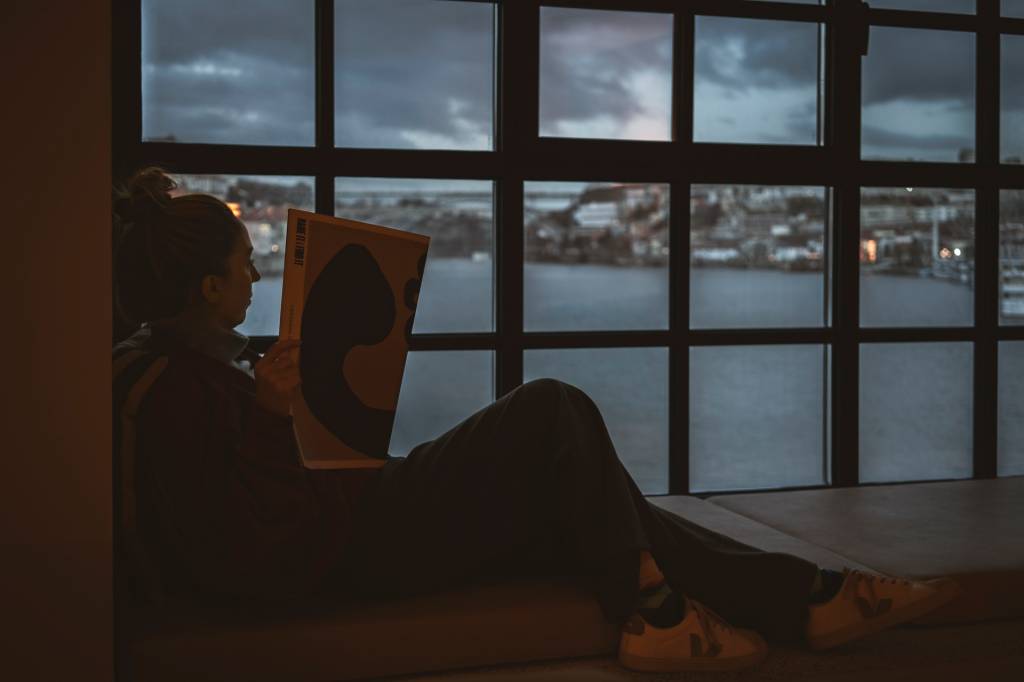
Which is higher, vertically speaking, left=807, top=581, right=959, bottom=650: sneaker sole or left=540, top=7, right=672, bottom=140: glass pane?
left=540, top=7, right=672, bottom=140: glass pane

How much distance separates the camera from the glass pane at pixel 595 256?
292 cm

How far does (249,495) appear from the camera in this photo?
1604mm

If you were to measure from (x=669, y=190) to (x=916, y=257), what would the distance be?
866 millimetres

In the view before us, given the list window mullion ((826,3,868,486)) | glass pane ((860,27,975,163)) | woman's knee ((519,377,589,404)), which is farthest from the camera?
glass pane ((860,27,975,163))

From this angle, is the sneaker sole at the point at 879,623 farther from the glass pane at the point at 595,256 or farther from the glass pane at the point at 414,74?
the glass pane at the point at 414,74

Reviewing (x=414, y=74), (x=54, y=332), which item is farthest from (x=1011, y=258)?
(x=54, y=332)

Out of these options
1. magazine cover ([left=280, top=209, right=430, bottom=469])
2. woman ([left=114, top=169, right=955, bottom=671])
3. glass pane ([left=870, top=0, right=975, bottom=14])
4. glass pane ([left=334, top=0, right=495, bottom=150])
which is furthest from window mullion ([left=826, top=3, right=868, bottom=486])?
magazine cover ([left=280, top=209, right=430, bottom=469])

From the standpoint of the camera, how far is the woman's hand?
1.56 m

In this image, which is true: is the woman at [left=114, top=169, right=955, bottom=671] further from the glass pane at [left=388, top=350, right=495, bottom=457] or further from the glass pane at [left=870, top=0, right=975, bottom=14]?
the glass pane at [left=870, top=0, right=975, bottom=14]

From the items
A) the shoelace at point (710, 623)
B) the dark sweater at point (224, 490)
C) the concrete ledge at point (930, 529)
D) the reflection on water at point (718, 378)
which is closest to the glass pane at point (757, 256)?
the reflection on water at point (718, 378)

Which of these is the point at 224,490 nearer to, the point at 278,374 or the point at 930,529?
the point at 278,374

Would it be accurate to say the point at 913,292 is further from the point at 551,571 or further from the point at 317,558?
the point at 317,558

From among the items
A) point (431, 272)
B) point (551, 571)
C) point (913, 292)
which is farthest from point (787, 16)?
point (551, 571)

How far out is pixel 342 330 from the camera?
164 centimetres
